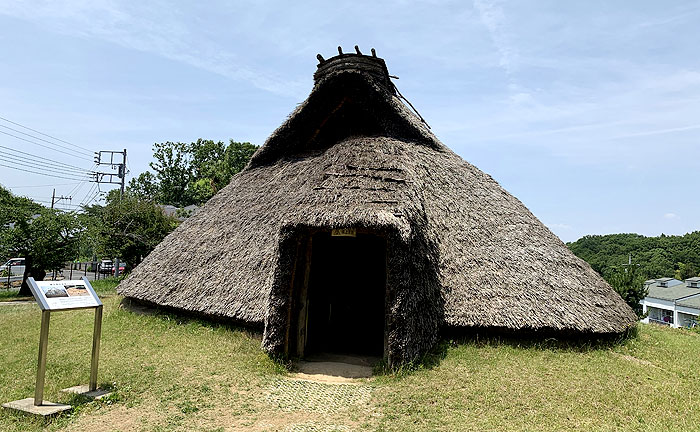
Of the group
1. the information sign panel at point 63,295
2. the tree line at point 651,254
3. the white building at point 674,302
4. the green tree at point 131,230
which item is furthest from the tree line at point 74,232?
the tree line at point 651,254

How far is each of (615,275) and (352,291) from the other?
11095 mm

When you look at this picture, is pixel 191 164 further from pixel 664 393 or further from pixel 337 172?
pixel 664 393

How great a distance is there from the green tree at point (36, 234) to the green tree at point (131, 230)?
1.86 m

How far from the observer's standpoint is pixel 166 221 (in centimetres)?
2209

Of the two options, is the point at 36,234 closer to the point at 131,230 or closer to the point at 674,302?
the point at 131,230

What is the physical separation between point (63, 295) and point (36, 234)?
13.6 metres

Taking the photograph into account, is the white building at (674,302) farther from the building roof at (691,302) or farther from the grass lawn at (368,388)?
the grass lawn at (368,388)

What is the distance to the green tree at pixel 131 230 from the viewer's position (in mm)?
20438

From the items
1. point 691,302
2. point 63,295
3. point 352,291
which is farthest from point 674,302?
point 63,295

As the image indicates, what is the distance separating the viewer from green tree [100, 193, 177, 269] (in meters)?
20.4

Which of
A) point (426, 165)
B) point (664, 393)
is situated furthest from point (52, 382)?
point (664, 393)

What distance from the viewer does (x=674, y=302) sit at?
33656mm

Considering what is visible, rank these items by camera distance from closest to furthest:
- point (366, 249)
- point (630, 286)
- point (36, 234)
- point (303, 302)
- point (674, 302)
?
point (303, 302) < point (366, 249) < point (630, 286) < point (36, 234) < point (674, 302)

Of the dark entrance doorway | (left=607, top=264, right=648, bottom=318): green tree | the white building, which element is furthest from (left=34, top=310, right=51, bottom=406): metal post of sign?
the white building
